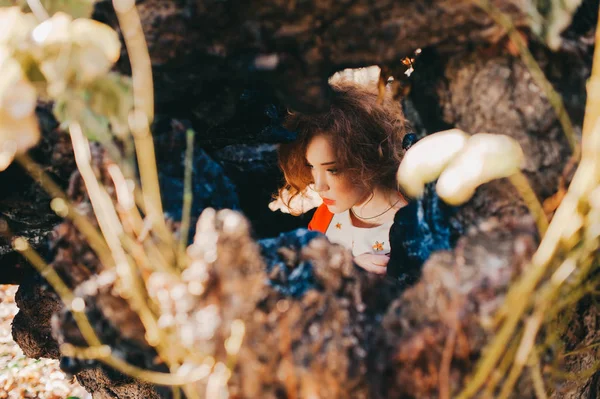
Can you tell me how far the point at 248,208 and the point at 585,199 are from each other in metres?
2.01

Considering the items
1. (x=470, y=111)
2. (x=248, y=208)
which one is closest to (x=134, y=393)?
(x=248, y=208)

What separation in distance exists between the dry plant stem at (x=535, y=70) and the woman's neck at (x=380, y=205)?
1.42 metres

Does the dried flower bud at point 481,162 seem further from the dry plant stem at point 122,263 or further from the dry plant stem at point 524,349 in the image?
the dry plant stem at point 122,263

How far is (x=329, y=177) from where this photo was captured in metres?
2.33

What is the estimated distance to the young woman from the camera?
2.30m

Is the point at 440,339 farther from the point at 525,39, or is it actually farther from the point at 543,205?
the point at 525,39

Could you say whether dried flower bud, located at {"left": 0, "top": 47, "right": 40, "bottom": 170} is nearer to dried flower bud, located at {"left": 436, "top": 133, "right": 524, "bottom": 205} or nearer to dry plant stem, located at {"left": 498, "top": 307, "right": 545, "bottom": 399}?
dried flower bud, located at {"left": 436, "top": 133, "right": 524, "bottom": 205}

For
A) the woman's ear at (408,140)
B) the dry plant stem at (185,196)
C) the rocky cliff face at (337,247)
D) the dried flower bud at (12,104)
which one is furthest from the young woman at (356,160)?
the dried flower bud at (12,104)

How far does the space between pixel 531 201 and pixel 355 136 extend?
4.29 ft

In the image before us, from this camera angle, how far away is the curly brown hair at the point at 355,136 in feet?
7.62

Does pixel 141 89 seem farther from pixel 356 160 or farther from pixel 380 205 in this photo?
pixel 380 205

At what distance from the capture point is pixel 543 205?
3.80ft

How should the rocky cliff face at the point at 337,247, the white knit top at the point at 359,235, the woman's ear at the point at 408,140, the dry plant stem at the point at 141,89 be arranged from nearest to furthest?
the rocky cliff face at the point at 337,247
the dry plant stem at the point at 141,89
the woman's ear at the point at 408,140
the white knit top at the point at 359,235

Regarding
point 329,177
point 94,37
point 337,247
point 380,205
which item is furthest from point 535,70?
point 380,205
